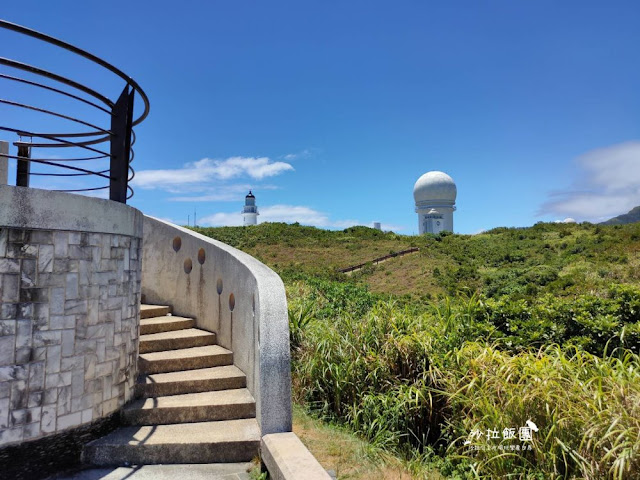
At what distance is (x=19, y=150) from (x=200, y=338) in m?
3.86

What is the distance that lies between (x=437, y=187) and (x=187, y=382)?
45.5 m

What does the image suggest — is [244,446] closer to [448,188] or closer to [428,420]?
[428,420]

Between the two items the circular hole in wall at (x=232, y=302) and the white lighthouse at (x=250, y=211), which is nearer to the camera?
the circular hole in wall at (x=232, y=302)

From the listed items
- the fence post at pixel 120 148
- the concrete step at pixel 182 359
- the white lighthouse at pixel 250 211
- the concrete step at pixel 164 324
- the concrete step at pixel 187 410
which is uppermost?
the white lighthouse at pixel 250 211

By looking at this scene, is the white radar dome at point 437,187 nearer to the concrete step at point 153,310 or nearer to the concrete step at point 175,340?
the concrete step at point 153,310

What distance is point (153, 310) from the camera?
6.10 m

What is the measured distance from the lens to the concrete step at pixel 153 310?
605 centimetres

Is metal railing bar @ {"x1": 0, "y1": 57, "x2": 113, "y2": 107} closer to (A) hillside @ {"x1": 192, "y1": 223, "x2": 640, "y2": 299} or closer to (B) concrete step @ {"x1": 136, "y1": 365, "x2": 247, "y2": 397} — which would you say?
(B) concrete step @ {"x1": 136, "y1": 365, "x2": 247, "y2": 397}

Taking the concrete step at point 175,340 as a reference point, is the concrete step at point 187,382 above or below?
below

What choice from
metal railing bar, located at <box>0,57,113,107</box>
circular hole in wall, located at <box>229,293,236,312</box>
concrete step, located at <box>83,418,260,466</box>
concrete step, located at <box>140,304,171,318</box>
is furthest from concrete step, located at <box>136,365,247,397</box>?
metal railing bar, located at <box>0,57,113,107</box>

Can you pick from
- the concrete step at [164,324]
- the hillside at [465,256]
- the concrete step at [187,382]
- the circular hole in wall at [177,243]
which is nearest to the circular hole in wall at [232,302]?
the concrete step at [187,382]

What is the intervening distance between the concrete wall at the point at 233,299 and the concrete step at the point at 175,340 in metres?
0.17

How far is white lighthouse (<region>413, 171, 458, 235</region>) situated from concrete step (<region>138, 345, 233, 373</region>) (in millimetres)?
44224

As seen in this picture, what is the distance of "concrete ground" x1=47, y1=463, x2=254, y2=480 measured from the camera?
342 centimetres
